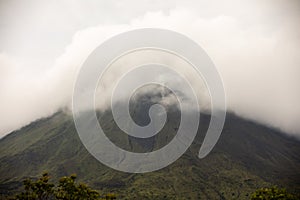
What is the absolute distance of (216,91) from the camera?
4712 cm

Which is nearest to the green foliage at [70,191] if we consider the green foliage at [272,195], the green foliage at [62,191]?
the green foliage at [62,191]

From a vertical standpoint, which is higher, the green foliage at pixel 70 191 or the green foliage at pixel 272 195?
the green foliage at pixel 70 191

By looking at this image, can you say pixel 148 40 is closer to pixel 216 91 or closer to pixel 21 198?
pixel 216 91

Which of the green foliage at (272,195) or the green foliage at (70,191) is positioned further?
the green foliage at (70,191)

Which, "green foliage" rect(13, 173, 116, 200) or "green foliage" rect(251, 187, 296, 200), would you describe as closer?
"green foliage" rect(251, 187, 296, 200)

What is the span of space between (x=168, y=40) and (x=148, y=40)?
7793mm

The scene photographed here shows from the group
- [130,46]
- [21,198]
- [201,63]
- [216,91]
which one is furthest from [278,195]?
[21,198]

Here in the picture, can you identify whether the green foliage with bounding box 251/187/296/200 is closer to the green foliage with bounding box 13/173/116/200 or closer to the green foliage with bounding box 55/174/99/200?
the green foliage with bounding box 13/173/116/200

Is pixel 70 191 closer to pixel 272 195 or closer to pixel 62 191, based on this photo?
pixel 62 191

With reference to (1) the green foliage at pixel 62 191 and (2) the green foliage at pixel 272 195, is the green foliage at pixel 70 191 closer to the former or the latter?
(1) the green foliage at pixel 62 191

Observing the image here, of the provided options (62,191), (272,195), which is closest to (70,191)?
(62,191)

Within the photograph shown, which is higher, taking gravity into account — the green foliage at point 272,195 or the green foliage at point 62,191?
the green foliage at point 62,191

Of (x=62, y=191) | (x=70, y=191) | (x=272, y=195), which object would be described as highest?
(x=62, y=191)

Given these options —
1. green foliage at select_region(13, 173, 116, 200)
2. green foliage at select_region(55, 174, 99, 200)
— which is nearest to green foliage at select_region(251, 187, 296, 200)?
green foliage at select_region(13, 173, 116, 200)
